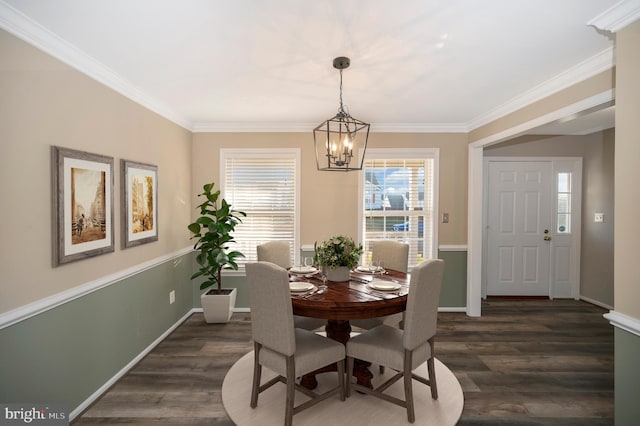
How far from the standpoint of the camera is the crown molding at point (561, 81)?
2.28m

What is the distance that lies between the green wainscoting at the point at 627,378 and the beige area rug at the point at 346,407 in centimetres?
88

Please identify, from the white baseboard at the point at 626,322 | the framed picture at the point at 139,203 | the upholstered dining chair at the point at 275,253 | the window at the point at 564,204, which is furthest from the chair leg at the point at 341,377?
the window at the point at 564,204

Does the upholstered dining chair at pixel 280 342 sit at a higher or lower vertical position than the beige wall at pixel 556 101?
lower

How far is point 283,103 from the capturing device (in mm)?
3350

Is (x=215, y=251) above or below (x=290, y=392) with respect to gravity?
above

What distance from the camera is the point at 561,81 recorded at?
104 inches

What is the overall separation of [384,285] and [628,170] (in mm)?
1584

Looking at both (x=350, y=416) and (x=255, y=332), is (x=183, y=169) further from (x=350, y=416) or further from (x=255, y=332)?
(x=350, y=416)

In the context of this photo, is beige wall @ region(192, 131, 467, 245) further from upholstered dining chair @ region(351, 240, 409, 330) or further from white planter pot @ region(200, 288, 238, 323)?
white planter pot @ region(200, 288, 238, 323)

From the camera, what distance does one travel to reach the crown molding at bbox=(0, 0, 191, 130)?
5.67 ft

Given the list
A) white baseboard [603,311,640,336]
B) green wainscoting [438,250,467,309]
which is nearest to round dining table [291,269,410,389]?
white baseboard [603,311,640,336]

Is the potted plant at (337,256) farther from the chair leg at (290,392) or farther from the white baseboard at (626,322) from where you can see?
the white baseboard at (626,322)

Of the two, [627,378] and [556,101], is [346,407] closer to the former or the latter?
[627,378]

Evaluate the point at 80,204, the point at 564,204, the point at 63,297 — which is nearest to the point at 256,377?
the point at 63,297
